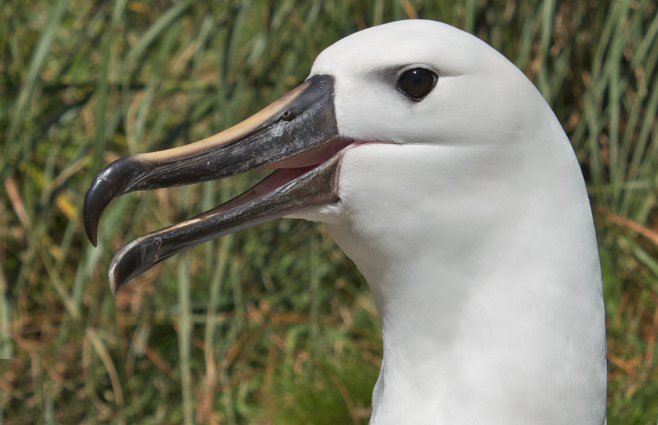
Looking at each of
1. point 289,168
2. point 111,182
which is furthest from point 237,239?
point 111,182

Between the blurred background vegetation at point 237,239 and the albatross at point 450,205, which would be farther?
the blurred background vegetation at point 237,239

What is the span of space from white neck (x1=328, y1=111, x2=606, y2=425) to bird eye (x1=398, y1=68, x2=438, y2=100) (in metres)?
0.09

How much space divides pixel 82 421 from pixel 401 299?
2300 mm

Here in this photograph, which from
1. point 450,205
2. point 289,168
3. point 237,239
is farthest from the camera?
point 237,239

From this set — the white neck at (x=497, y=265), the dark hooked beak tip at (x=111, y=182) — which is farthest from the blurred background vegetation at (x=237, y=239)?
the white neck at (x=497, y=265)

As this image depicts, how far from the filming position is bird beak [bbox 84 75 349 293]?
125 cm

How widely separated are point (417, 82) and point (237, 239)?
209 cm

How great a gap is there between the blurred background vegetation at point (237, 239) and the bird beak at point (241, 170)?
1166mm

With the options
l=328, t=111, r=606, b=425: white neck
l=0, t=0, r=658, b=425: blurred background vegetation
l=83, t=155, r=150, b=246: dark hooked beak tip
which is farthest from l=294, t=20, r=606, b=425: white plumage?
l=0, t=0, r=658, b=425: blurred background vegetation

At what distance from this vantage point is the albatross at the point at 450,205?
1.21 meters

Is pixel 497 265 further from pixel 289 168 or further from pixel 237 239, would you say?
pixel 237 239

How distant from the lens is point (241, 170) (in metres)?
1.30

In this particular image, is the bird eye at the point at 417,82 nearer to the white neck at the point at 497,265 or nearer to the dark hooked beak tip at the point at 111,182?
the white neck at the point at 497,265

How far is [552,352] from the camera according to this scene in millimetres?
1217
